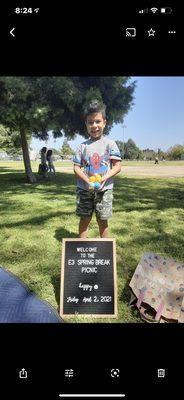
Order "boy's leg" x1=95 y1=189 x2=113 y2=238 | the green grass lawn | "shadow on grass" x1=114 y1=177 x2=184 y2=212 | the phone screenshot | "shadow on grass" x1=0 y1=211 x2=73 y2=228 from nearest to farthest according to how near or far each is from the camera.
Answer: the phone screenshot
the green grass lawn
"boy's leg" x1=95 y1=189 x2=113 y2=238
"shadow on grass" x1=0 y1=211 x2=73 y2=228
"shadow on grass" x1=114 y1=177 x2=184 y2=212

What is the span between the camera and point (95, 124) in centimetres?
402

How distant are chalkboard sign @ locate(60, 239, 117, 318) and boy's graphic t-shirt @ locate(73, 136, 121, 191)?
102 cm

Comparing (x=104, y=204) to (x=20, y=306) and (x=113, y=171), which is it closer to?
(x=113, y=171)

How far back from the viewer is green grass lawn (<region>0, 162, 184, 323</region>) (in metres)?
4.05

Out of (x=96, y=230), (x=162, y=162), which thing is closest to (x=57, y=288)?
(x=96, y=230)

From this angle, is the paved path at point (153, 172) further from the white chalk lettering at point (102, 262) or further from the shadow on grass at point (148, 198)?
the white chalk lettering at point (102, 262)

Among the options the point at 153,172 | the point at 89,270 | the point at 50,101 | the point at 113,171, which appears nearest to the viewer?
the point at 89,270

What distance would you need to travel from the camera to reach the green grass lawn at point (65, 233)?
13.3 feet

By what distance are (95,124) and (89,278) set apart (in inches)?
68.4

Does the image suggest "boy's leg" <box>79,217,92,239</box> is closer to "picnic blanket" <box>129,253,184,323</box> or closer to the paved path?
"picnic blanket" <box>129,253,184,323</box>
